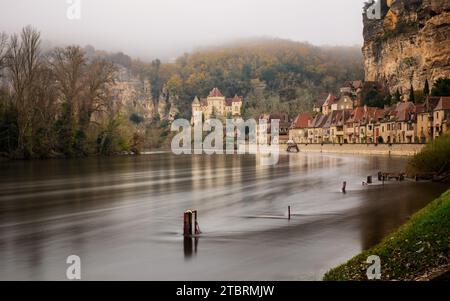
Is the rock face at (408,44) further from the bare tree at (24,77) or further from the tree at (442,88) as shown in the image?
the bare tree at (24,77)

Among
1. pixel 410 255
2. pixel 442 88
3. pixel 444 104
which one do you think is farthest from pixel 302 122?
pixel 410 255

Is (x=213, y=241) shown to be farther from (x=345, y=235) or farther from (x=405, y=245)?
(x=405, y=245)

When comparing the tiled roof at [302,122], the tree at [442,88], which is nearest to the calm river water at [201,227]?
the tree at [442,88]

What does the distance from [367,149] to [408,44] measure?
29.0 m

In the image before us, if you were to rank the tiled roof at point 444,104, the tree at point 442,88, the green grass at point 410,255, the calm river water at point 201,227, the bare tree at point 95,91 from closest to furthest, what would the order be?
the green grass at point 410,255 < the calm river water at point 201,227 < the tiled roof at point 444,104 < the tree at point 442,88 < the bare tree at point 95,91

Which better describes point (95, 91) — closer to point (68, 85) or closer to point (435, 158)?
point (68, 85)

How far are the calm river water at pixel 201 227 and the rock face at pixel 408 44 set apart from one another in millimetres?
60506

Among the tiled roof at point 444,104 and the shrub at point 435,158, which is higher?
the tiled roof at point 444,104

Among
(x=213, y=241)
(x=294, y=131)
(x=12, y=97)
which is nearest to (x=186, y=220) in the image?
(x=213, y=241)

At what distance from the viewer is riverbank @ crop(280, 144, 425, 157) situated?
7541 centimetres

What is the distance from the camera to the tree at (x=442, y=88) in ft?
270

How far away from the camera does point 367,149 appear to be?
92.4 metres

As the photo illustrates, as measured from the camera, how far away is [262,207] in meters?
28.4

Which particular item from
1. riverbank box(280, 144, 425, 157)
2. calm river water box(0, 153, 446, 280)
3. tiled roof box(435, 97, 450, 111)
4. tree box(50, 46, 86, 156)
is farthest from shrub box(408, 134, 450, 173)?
tree box(50, 46, 86, 156)
